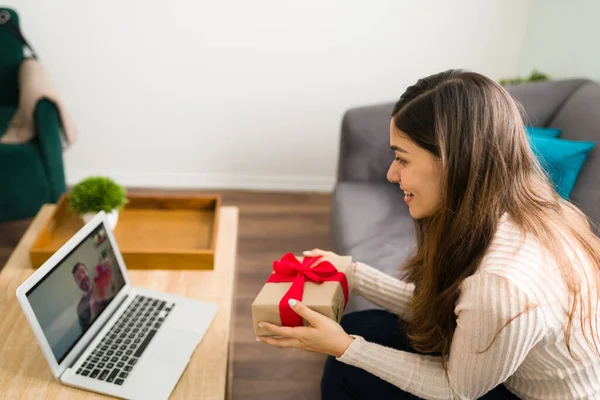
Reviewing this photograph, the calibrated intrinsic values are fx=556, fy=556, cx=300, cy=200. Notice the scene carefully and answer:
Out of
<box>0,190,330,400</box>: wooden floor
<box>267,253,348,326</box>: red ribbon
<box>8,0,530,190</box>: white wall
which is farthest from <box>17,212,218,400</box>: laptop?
<box>8,0,530,190</box>: white wall

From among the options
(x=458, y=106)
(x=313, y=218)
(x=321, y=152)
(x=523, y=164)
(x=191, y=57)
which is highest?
(x=458, y=106)

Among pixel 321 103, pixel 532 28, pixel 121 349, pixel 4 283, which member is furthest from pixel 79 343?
pixel 532 28

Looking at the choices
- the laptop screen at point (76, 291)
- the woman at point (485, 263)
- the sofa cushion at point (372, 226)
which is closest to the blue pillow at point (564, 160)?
the sofa cushion at point (372, 226)

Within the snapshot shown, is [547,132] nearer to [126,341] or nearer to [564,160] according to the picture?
[564,160]

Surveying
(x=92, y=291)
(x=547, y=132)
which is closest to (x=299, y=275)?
(x=92, y=291)

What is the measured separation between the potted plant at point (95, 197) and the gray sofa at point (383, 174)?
2.36 feet

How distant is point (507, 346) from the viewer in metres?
0.96

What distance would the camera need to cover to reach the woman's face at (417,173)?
3.38 ft

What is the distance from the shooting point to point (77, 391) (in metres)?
1.14

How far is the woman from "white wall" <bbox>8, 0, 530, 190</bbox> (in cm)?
166

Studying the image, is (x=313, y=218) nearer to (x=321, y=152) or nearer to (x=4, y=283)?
(x=321, y=152)

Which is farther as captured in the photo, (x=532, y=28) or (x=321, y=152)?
(x=321, y=152)

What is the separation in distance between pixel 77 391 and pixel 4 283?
1.60 feet

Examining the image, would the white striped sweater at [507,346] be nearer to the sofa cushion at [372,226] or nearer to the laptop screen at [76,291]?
the sofa cushion at [372,226]
